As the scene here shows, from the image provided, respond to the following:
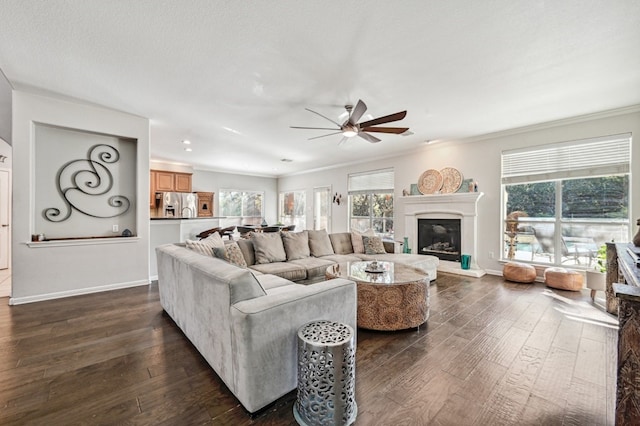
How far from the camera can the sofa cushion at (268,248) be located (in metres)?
4.14

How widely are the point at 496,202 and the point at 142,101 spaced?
20.5ft

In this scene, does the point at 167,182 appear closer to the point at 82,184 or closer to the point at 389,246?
the point at 82,184

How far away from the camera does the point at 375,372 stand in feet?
6.67

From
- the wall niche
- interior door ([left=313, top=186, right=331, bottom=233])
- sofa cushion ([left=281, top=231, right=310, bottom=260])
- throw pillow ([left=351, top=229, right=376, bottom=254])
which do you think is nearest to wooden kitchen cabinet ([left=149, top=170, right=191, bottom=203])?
the wall niche

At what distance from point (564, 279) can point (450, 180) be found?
2.55m

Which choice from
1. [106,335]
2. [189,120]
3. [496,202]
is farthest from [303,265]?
[496,202]

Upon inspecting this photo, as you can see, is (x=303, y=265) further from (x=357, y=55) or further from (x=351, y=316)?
(x=357, y=55)

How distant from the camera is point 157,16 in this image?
2182mm

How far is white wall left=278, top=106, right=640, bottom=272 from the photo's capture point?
3.99 meters

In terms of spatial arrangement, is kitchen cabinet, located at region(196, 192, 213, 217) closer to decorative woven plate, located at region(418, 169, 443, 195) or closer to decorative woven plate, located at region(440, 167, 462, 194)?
decorative woven plate, located at region(418, 169, 443, 195)

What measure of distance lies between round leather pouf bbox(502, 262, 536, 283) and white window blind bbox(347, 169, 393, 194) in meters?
3.14

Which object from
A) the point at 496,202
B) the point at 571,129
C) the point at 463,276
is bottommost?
the point at 463,276

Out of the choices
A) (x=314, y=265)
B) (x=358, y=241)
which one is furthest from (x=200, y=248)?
(x=358, y=241)

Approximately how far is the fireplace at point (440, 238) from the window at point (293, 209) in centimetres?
460
